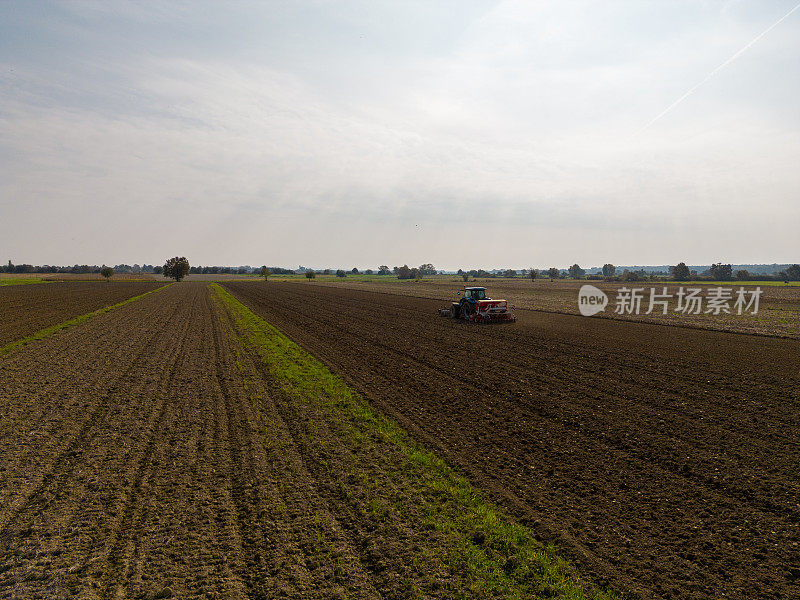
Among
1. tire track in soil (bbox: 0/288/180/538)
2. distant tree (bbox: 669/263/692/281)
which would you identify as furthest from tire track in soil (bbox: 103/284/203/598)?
distant tree (bbox: 669/263/692/281)

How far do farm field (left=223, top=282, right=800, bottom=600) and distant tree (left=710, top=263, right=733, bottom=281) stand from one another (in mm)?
156274

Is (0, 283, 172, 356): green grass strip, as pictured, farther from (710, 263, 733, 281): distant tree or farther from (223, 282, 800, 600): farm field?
(710, 263, 733, 281): distant tree

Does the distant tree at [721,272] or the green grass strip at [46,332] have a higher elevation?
the distant tree at [721,272]

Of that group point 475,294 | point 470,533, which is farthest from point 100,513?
point 475,294

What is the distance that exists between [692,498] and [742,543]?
1.06 meters

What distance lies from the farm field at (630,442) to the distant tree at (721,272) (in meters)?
156

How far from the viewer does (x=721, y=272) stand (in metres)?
149

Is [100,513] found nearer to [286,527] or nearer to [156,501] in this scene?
[156,501]

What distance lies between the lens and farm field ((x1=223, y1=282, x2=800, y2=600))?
5.32 meters

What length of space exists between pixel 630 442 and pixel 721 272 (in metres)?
175

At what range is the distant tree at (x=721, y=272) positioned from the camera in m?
147

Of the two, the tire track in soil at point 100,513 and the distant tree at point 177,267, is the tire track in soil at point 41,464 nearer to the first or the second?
the tire track in soil at point 100,513

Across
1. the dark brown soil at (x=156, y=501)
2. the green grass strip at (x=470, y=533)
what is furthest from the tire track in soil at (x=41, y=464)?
the green grass strip at (x=470, y=533)

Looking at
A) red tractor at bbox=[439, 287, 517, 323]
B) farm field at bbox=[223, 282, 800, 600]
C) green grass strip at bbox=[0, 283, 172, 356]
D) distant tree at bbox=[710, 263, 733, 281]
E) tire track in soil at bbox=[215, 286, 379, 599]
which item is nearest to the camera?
tire track in soil at bbox=[215, 286, 379, 599]
